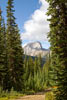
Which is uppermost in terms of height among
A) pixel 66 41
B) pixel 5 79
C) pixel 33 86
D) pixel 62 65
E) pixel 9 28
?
pixel 9 28

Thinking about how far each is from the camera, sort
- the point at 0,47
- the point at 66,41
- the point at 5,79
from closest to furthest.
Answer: the point at 66,41
the point at 0,47
the point at 5,79

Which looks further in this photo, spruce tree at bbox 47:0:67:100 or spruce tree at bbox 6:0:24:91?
spruce tree at bbox 6:0:24:91

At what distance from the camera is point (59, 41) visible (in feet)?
41.8

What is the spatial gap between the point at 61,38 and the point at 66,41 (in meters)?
0.86

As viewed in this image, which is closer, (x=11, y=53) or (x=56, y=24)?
(x=56, y=24)

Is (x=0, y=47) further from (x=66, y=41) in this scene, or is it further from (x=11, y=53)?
(x=66, y=41)

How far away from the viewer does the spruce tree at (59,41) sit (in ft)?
41.5

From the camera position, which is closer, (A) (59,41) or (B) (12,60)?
(A) (59,41)

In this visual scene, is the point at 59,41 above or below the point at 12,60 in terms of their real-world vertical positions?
above

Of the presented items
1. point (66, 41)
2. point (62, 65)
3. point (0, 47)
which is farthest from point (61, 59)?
point (0, 47)

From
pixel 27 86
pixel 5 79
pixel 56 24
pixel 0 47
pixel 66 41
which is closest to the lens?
pixel 66 41

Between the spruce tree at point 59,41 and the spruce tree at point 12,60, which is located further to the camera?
the spruce tree at point 12,60

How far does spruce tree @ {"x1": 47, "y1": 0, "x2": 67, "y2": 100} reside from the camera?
41.5 ft

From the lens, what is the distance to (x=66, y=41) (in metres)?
12.7
